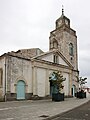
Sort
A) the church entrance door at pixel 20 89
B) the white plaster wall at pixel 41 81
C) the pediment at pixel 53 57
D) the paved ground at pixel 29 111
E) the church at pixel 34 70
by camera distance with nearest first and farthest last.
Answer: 1. the paved ground at pixel 29 111
2. the church at pixel 34 70
3. the church entrance door at pixel 20 89
4. the white plaster wall at pixel 41 81
5. the pediment at pixel 53 57

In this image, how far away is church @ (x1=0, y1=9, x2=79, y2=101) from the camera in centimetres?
2625

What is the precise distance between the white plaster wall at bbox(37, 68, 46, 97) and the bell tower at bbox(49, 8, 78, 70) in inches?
429

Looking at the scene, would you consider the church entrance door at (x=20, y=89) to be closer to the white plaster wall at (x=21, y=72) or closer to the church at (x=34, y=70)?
the church at (x=34, y=70)

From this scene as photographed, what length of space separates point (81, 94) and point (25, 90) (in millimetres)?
13345

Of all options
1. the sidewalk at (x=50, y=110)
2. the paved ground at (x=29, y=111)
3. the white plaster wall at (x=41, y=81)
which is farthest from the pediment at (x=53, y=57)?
the paved ground at (x=29, y=111)

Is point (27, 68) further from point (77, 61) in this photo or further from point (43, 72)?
point (77, 61)

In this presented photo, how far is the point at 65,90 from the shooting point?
37.1 metres

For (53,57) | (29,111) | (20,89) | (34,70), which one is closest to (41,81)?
(34,70)

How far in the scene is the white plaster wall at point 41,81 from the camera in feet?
100

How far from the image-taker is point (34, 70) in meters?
29.8

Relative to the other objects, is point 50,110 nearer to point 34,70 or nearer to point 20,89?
point 20,89

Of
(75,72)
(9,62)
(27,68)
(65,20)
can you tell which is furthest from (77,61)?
(9,62)

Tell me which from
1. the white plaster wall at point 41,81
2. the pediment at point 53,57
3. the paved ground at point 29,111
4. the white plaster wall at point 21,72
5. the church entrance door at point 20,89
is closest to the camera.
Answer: the paved ground at point 29,111

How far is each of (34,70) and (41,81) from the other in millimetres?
2286
